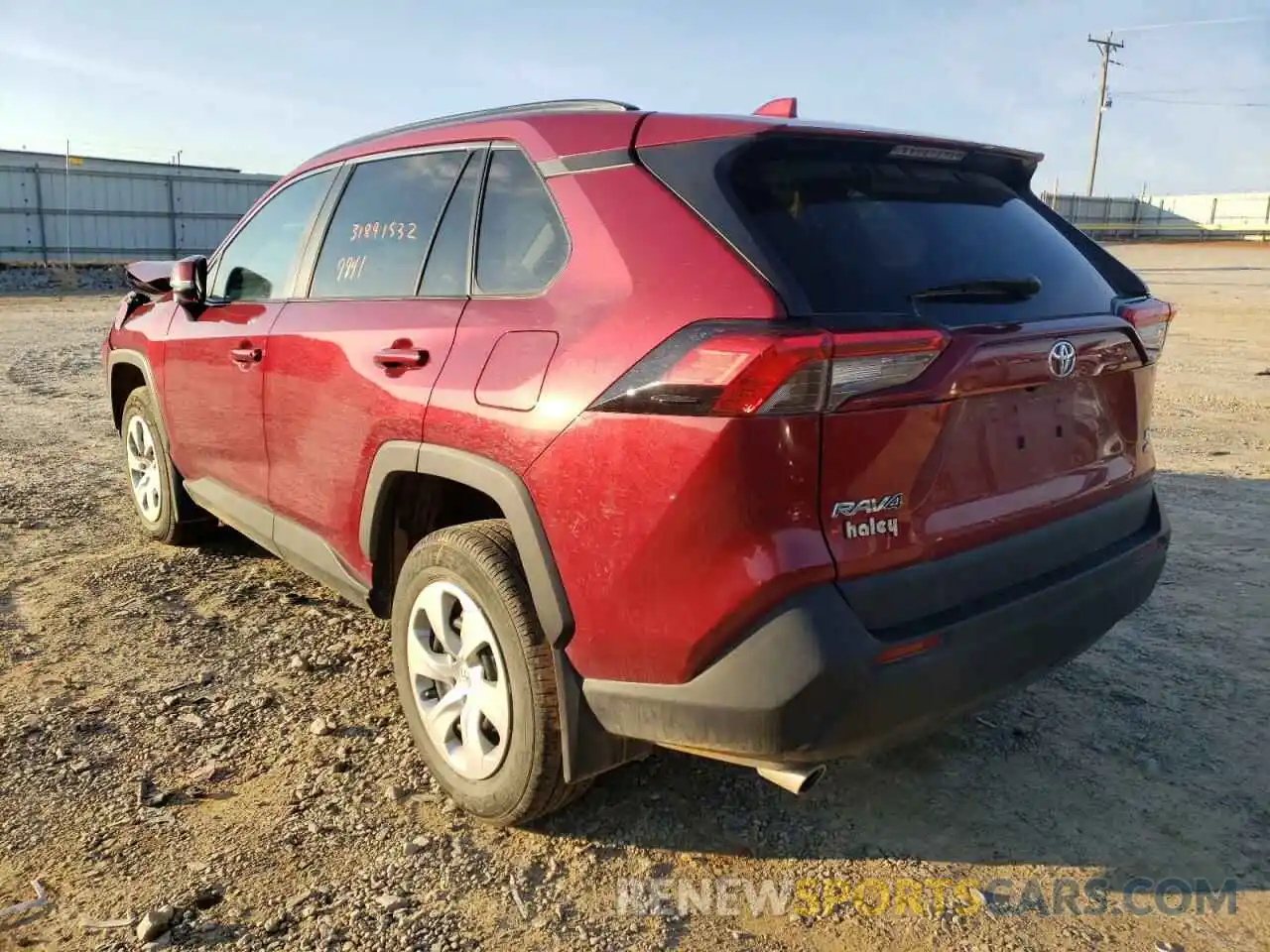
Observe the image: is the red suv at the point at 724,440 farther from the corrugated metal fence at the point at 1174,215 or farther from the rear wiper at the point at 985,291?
the corrugated metal fence at the point at 1174,215

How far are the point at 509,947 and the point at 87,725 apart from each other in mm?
1772

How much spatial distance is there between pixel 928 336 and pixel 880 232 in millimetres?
370

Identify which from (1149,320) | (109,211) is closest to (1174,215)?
(109,211)

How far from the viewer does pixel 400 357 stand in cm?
285

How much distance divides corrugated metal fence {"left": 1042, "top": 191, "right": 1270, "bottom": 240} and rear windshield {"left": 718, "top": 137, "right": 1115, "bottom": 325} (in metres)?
57.0

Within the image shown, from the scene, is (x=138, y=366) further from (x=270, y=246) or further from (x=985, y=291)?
(x=985, y=291)

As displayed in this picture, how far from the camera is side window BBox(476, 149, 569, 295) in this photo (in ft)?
8.27

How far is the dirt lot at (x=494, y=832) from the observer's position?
2318mm

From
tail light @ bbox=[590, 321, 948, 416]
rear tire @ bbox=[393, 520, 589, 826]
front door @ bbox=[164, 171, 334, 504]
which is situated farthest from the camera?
front door @ bbox=[164, 171, 334, 504]

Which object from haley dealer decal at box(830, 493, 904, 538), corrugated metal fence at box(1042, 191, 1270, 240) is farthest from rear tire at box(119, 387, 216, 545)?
corrugated metal fence at box(1042, 191, 1270, 240)

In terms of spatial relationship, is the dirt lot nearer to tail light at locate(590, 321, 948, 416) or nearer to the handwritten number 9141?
tail light at locate(590, 321, 948, 416)

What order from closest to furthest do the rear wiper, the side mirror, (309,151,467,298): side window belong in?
1. the rear wiper
2. (309,151,467,298): side window
3. the side mirror

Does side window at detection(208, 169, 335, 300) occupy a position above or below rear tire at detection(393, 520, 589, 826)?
above

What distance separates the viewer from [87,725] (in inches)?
125
